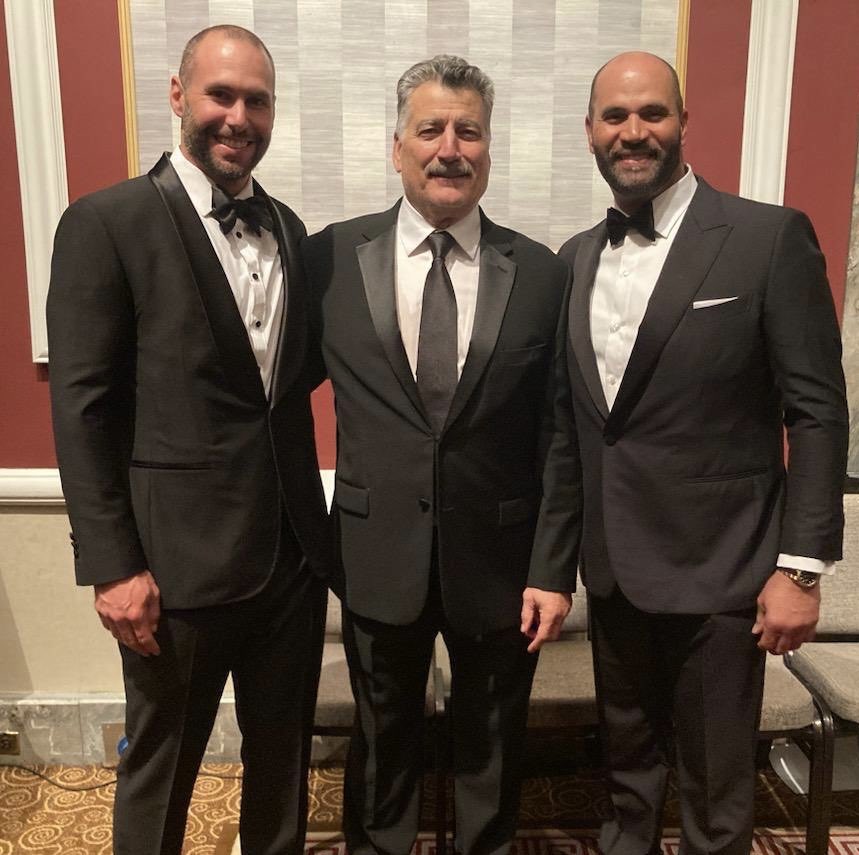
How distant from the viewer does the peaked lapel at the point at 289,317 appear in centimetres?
160

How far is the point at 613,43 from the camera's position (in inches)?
96.0

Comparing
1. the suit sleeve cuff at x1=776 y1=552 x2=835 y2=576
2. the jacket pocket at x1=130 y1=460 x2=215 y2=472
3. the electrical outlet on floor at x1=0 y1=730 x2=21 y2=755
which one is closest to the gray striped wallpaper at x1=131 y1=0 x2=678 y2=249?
the jacket pocket at x1=130 y1=460 x2=215 y2=472

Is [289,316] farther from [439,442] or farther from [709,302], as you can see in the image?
[709,302]

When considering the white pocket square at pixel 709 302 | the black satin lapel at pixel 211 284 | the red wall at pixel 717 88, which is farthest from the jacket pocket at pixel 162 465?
the red wall at pixel 717 88

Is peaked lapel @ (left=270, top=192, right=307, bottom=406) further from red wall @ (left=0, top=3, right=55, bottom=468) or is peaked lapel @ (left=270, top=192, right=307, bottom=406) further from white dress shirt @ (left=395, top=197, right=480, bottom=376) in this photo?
red wall @ (left=0, top=3, right=55, bottom=468)

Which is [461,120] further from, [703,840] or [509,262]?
[703,840]

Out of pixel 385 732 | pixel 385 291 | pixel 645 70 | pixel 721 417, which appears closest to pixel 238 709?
pixel 385 732

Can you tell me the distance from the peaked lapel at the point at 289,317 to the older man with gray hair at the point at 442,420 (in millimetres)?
75

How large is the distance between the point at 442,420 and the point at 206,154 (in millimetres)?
702

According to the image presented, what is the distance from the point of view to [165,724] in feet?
5.18

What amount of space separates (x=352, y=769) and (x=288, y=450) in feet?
2.62

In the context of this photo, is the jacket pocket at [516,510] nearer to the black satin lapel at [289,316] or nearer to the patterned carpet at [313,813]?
the black satin lapel at [289,316]

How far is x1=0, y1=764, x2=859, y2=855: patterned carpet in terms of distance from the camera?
2277 millimetres

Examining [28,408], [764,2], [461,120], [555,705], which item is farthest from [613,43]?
[28,408]
